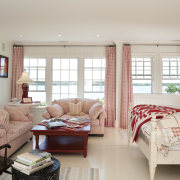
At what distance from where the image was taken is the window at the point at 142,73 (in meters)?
5.61

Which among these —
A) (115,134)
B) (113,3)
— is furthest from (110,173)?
(113,3)

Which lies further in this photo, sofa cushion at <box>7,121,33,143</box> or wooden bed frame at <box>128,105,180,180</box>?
sofa cushion at <box>7,121,33,143</box>

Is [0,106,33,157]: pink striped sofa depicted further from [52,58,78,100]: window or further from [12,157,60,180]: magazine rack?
[52,58,78,100]: window

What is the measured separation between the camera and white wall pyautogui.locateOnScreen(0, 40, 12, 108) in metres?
4.99

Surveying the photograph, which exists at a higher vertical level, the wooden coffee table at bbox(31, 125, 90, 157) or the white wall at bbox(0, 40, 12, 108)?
the white wall at bbox(0, 40, 12, 108)

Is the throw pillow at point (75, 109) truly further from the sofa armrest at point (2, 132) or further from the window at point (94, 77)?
the sofa armrest at point (2, 132)

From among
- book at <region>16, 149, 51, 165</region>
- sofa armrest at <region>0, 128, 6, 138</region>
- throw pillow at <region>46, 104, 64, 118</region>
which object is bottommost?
book at <region>16, 149, 51, 165</region>

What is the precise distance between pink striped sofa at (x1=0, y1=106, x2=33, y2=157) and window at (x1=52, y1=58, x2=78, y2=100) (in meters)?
1.84

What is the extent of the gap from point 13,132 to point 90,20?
2.64 meters

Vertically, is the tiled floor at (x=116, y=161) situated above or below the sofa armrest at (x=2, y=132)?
below

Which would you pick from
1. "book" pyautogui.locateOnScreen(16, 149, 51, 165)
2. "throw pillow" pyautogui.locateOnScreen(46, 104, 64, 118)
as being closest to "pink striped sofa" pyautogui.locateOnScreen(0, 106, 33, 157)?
"throw pillow" pyautogui.locateOnScreen(46, 104, 64, 118)

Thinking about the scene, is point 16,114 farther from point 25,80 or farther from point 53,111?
point 25,80

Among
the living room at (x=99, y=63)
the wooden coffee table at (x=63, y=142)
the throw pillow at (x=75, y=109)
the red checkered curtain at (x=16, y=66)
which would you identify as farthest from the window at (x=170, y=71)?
the red checkered curtain at (x=16, y=66)

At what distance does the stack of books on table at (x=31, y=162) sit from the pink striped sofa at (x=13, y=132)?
1.11m
